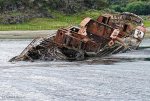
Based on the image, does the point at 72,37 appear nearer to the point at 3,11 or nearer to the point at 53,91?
the point at 53,91

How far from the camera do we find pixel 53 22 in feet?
452

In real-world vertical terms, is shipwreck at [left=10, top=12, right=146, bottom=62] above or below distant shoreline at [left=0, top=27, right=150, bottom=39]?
above

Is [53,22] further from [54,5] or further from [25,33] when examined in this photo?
[25,33]

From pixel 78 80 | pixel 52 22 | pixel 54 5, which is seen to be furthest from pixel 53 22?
pixel 78 80

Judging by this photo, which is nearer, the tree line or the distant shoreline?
the distant shoreline

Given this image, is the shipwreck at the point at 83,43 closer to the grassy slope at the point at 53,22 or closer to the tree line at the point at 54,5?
the grassy slope at the point at 53,22

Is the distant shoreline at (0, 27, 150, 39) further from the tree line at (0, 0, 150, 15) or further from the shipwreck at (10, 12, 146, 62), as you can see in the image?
the shipwreck at (10, 12, 146, 62)

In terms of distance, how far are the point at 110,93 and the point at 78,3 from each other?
Answer: 116m

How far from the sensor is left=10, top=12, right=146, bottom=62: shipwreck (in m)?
61.2

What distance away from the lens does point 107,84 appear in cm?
4338

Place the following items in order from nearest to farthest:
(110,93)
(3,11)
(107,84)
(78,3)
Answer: (110,93), (107,84), (3,11), (78,3)

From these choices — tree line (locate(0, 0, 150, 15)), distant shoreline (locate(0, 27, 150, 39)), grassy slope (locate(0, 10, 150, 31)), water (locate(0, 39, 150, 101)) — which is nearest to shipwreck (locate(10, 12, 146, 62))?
water (locate(0, 39, 150, 101))

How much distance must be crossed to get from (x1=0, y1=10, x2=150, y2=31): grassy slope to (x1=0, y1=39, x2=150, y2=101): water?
69.8m

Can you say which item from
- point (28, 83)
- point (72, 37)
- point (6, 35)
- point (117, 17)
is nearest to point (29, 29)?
point (6, 35)
